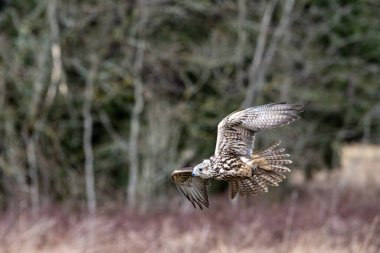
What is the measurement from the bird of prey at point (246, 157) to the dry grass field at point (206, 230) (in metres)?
4.16

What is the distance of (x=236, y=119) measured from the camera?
5.45 meters

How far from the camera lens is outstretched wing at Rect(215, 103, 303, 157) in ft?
17.3

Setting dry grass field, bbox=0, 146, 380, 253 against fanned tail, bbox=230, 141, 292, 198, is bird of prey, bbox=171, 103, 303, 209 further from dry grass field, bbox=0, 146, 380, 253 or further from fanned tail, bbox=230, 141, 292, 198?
dry grass field, bbox=0, 146, 380, 253

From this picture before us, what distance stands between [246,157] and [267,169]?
159 mm

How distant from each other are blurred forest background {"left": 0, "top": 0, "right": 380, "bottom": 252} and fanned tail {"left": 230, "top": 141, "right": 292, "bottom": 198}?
7.89 metres

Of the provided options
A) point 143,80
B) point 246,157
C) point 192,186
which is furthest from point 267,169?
point 143,80

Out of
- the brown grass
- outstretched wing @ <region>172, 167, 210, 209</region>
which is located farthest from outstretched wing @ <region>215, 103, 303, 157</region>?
the brown grass

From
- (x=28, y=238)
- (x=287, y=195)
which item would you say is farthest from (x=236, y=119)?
(x=287, y=195)

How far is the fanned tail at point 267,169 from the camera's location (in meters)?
5.16

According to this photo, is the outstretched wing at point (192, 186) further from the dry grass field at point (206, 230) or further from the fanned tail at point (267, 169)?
the dry grass field at point (206, 230)

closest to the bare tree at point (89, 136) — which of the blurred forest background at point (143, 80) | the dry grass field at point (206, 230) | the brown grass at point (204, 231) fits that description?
the blurred forest background at point (143, 80)

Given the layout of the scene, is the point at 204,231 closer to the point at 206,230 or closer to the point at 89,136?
the point at 206,230

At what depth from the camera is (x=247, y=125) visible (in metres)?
5.45

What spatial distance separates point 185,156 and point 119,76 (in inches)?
59.6
